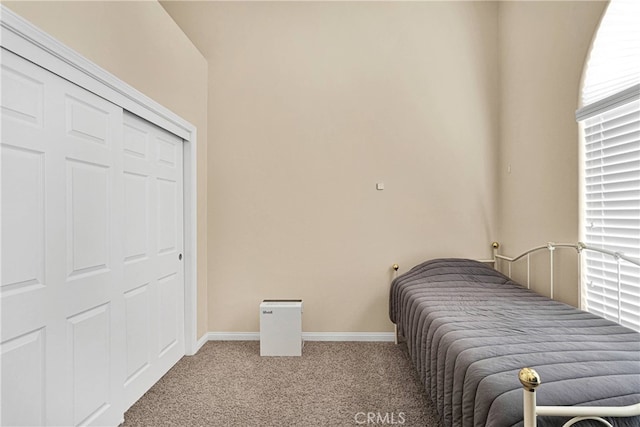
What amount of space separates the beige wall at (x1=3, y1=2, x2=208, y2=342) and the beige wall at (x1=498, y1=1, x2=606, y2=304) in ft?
9.17

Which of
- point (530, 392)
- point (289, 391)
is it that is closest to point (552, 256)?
point (530, 392)

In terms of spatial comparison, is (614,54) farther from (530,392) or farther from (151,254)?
(151,254)

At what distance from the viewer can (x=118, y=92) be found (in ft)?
6.75

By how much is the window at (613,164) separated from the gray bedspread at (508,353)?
26 centimetres

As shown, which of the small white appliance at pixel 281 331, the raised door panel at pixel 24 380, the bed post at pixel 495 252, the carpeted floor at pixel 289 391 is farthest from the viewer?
the bed post at pixel 495 252

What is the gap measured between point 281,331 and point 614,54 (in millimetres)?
2958

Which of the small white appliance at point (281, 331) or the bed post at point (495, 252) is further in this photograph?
the bed post at point (495, 252)

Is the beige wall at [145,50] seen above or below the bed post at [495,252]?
above

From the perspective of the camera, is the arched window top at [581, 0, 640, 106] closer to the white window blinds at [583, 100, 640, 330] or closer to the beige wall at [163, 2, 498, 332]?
the white window blinds at [583, 100, 640, 330]

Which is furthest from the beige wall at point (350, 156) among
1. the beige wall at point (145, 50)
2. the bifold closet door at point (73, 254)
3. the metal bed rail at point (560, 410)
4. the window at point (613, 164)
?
the metal bed rail at point (560, 410)

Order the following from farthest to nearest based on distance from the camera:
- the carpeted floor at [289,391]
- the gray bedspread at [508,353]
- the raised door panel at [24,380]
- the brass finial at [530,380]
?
the carpeted floor at [289,391] < the raised door panel at [24,380] < the gray bedspread at [508,353] < the brass finial at [530,380]

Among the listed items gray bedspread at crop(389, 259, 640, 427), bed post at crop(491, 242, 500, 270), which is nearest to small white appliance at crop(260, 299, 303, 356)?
gray bedspread at crop(389, 259, 640, 427)

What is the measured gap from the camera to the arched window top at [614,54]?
75.6 inches

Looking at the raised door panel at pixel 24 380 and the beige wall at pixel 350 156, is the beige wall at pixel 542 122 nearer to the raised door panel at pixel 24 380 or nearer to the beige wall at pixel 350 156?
the beige wall at pixel 350 156
